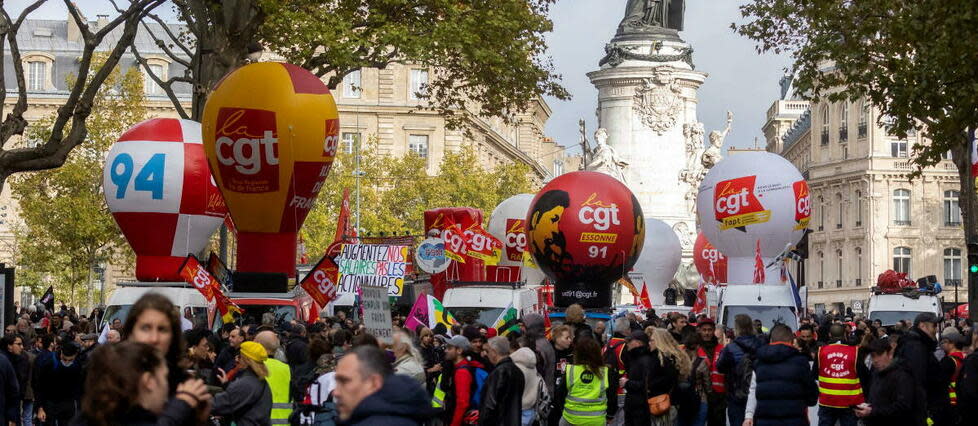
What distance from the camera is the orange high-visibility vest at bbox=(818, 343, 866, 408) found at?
649 inches

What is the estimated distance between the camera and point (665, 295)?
5453 centimetres

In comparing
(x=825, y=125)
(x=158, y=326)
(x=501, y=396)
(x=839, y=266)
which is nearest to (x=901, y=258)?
(x=839, y=266)

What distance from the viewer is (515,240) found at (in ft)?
151

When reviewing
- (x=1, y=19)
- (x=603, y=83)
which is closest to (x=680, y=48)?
(x=603, y=83)

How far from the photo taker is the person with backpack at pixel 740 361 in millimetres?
17047

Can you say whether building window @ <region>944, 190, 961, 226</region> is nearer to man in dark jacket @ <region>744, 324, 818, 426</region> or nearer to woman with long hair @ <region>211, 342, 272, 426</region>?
man in dark jacket @ <region>744, 324, 818, 426</region>

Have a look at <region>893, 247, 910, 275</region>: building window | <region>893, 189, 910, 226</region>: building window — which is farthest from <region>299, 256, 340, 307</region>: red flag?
<region>893, 189, 910, 226</region>: building window

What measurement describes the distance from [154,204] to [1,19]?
5.58 metres

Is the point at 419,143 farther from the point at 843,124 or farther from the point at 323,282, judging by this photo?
the point at 323,282

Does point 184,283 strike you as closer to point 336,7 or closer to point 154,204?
point 154,204

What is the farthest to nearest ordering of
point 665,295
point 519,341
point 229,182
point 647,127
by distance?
point 647,127
point 665,295
point 229,182
point 519,341

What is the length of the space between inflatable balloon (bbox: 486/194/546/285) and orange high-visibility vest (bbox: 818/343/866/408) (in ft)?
91.5

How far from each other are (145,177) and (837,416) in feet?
50.5

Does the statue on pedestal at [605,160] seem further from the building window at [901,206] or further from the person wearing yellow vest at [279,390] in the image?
the person wearing yellow vest at [279,390]
